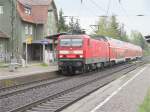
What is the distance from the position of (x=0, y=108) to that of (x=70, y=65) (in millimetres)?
17956

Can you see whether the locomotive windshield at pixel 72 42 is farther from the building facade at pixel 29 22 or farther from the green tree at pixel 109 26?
the green tree at pixel 109 26

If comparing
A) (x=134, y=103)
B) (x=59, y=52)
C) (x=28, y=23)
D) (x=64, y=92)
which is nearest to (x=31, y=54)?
(x=28, y=23)

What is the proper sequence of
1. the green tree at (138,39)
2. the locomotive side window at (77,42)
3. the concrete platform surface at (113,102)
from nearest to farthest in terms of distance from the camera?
1. the concrete platform surface at (113,102)
2. the locomotive side window at (77,42)
3. the green tree at (138,39)

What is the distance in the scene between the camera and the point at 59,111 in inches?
553

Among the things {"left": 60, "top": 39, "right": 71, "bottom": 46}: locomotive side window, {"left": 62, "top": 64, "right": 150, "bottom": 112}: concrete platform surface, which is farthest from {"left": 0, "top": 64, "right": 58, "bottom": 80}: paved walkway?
{"left": 62, "top": 64, "right": 150, "bottom": 112}: concrete platform surface

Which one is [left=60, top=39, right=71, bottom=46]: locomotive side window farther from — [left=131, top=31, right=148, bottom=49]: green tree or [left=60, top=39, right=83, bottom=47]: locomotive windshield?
[left=131, top=31, right=148, bottom=49]: green tree

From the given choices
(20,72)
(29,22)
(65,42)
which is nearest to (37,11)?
(29,22)

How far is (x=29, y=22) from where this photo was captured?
62656 millimetres

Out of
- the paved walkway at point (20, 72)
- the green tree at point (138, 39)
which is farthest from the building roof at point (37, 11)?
the green tree at point (138, 39)

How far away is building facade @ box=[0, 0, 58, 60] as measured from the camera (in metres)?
59.7

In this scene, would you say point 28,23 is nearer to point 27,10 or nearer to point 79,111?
point 27,10

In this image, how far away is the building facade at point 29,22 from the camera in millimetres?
59688

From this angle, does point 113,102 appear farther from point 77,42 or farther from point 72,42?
point 72,42

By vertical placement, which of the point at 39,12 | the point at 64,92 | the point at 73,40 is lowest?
the point at 64,92
